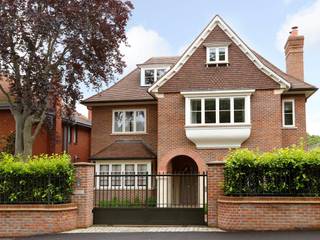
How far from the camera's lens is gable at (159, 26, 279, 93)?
79.7 ft

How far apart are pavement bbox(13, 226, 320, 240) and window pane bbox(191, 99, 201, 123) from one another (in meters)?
Answer: 9.82

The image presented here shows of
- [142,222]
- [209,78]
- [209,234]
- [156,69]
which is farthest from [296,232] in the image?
[156,69]

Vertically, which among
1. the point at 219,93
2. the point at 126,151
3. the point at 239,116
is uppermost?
the point at 219,93

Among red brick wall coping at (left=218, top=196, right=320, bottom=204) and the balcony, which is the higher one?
the balcony

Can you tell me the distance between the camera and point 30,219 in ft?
48.5

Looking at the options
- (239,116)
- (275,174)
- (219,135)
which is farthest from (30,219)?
(239,116)

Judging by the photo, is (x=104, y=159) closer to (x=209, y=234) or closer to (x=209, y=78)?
(x=209, y=78)

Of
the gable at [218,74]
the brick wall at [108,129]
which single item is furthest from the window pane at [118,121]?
the gable at [218,74]

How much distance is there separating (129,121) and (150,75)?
3372 millimetres

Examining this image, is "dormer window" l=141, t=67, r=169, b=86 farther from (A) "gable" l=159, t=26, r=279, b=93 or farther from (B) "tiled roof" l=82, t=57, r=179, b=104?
(A) "gable" l=159, t=26, r=279, b=93

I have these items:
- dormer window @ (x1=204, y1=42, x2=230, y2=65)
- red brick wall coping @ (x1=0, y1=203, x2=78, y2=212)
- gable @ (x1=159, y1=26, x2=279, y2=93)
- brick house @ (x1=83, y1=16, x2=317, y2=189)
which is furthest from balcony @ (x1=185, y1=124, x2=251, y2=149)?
red brick wall coping @ (x1=0, y1=203, x2=78, y2=212)

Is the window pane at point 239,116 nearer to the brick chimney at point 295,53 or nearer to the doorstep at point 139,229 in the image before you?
the brick chimney at point 295,53

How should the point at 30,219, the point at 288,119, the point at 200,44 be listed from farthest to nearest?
the point at 288,119, the point at 200,44, the point at 30,219

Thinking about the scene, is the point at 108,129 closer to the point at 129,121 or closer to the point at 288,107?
the point at 129,121
